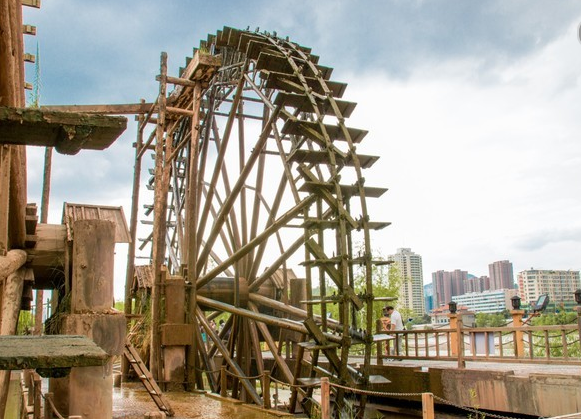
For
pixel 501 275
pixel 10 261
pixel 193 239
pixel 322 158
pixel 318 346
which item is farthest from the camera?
pixel 501 275

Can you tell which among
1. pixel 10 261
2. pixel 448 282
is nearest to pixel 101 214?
pixel 10 261

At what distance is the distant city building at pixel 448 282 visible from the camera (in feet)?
434

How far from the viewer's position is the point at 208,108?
13.9 metres

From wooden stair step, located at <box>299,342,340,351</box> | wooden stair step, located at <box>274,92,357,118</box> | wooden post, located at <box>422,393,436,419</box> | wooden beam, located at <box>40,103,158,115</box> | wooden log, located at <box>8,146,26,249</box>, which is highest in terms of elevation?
wooden beam, located at <box>40,103,158,115</box>

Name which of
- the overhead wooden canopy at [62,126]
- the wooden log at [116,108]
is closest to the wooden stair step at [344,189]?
the wooden log at [116,108]

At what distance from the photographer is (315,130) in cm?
1034

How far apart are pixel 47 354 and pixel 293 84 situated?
9.11m

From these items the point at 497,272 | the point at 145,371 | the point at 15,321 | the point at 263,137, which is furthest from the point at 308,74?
the point at 497,272

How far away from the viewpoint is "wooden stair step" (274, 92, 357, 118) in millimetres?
10438

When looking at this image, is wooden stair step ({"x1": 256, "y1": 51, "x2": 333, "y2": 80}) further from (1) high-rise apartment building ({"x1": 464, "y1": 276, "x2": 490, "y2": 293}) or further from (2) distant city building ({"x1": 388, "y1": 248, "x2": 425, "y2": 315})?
(1) high-rise apartment building ({"x1": 464, "y1": 276, "x2": 490, "y2": 293})

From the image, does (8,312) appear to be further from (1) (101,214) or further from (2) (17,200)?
(1) (101,214)

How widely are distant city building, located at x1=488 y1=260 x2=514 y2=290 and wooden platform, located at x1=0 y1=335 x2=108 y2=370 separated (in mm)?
133949

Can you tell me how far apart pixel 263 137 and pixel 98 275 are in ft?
17.0

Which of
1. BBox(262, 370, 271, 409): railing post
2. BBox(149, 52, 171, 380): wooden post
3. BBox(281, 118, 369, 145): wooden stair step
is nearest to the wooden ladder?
BBox(262, 370, 271, 409): railing post
